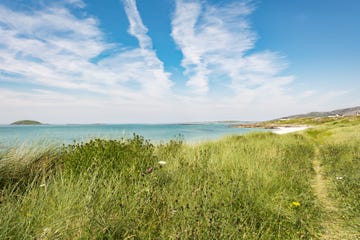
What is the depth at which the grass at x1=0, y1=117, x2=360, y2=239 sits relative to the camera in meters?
2.73

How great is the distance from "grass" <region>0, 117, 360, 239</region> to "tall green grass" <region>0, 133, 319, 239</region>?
0.02 meters

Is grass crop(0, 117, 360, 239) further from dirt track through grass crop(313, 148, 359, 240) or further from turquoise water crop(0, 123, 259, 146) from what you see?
turquoise water crop(0, 123, 259, 146)

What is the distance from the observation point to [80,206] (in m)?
2.94

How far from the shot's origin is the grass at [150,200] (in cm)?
273

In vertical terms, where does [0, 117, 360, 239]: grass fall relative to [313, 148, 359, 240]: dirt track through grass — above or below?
above

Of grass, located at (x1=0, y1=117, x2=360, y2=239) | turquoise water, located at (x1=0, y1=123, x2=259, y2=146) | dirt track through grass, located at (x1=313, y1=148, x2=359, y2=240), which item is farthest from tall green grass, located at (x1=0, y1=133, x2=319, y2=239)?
turquoise water, located at (x1=0, y1=123, x2=259, y2=146)

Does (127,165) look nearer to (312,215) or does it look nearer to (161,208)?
(161,208)

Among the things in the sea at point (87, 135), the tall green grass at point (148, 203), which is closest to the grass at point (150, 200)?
the tall green grass at point (148, 203)

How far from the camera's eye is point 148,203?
3.47 meters

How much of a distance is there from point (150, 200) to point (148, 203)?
78mm

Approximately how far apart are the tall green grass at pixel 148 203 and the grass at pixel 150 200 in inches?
0.6

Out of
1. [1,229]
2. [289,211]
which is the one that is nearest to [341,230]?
[289,211]

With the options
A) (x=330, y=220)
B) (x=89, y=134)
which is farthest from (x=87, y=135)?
(x=330, y=220)

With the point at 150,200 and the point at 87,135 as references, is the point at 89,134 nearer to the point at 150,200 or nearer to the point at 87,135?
the point at 87,135
